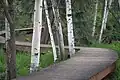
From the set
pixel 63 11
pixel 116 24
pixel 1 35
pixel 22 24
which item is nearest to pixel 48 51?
pixel 63 11

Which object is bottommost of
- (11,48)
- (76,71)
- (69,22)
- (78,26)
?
(76,71)

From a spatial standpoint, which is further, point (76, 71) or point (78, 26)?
point (78, 26)

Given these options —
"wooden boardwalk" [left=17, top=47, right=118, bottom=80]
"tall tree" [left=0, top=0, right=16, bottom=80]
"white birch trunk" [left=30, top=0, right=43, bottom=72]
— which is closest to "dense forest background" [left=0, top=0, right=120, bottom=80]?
"wooden boardwalk" [left=17, top=47, right=118, bottom=80]

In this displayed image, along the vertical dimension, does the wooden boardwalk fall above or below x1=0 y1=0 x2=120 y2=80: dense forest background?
below

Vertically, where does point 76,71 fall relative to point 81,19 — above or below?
below

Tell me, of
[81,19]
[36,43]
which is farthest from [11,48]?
[81,19]

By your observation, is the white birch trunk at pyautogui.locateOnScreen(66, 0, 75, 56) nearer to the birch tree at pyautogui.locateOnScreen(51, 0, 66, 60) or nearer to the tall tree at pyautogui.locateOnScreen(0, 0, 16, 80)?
the birch tree at pyautogui.locateOnScreen(51, 0, 66, 60)

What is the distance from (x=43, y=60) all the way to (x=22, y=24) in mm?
14589

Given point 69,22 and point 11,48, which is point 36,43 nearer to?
point 11,48

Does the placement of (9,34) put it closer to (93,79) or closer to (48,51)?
(93,79)

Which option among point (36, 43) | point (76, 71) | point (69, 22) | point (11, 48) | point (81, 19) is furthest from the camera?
point (81, 19)

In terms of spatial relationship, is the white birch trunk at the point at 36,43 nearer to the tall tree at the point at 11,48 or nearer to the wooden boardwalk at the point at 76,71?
the wooden boardwalk at the point at 76,71

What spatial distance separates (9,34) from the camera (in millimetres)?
7676

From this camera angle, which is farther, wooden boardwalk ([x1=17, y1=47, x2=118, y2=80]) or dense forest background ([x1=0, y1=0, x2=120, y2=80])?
dense forest background ([x1=0, y1=0, x2=120, y2=80])
